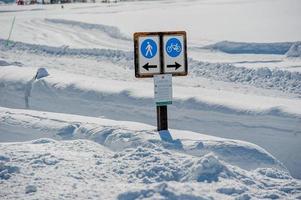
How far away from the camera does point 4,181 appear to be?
523 cm

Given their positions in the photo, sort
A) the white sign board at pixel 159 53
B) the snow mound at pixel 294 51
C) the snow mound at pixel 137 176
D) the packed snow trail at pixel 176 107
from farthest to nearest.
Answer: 1. the snow mound at pixel 294 51
2. the packed snow trail at pixel 176 107
3. the white sign board at pixel 159 53
4. the snow mound at pixel 137 176

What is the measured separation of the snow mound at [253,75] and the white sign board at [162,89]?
4909 millimetres

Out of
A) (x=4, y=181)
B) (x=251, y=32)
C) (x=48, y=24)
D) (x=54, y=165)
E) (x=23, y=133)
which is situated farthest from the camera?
(x=48, y=24)

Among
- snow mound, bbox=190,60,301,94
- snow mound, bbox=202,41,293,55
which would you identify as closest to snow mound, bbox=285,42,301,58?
snow mound, bbox=202,41,293,55

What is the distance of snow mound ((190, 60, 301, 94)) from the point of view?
37.4 feet

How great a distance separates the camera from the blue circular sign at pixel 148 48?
6.79m

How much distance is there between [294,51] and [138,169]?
989cm

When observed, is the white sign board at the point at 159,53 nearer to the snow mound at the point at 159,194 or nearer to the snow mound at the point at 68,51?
the snow mound at the point at 159,194

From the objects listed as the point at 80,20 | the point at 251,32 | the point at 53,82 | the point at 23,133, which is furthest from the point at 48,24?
the point at 23,133

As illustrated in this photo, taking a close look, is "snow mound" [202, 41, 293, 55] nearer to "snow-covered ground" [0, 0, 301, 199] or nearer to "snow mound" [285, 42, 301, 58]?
"snow-covered ground" [0, 0, 301, 199]

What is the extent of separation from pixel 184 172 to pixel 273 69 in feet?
24.7

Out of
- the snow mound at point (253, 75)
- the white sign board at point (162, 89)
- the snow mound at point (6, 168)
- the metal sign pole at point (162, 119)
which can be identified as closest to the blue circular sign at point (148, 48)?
the white sign board at point (162, 89)

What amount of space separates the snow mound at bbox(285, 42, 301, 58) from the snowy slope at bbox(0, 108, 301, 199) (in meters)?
8.30

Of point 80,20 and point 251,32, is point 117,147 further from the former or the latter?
point 80,20
